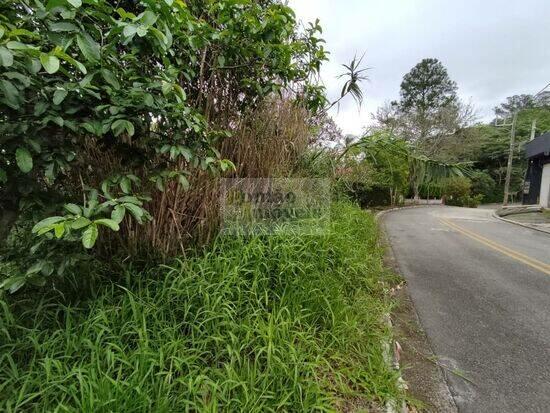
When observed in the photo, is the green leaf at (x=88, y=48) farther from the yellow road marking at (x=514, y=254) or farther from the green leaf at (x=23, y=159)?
the yellow road marking at (x=514, y=254)

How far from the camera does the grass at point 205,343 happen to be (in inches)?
58.7

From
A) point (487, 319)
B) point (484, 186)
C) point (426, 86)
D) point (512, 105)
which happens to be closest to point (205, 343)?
point (487, 319)

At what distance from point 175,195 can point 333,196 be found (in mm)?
3885

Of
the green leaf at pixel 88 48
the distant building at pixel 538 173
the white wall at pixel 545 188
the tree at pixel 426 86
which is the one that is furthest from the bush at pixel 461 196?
the green leaf at pixel 88 48

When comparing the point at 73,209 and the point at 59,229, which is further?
the point at 73,209

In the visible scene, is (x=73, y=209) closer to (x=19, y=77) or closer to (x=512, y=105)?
(x=19, y=77)

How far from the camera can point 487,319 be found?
3.10m

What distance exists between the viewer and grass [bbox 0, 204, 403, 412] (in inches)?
58.7

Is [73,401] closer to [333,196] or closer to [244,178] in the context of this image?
[244,178]

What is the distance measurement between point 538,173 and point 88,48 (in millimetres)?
27822

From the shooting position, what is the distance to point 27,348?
168 centimetres

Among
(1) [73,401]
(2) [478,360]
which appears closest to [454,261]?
(2) [478,360]

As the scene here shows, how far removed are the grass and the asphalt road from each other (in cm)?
68

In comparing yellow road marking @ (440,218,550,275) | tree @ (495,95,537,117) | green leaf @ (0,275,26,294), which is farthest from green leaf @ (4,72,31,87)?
tree @ (495,95,537,117)
